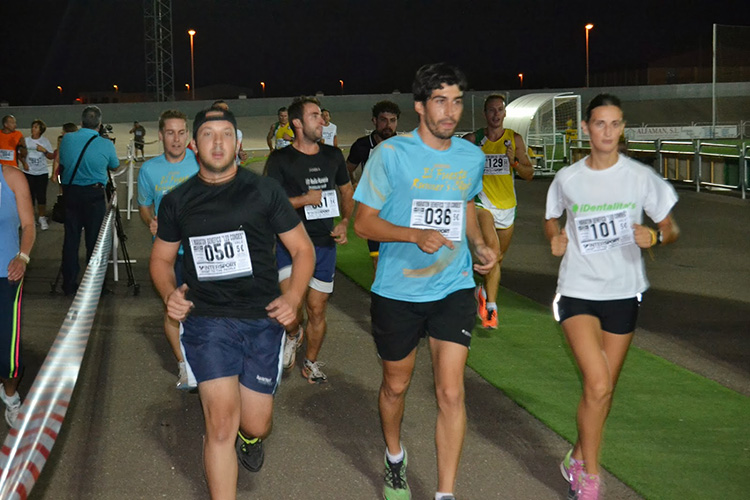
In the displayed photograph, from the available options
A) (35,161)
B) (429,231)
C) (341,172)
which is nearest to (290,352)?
(341,172)

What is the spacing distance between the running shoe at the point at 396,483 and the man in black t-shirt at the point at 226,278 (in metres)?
0.79

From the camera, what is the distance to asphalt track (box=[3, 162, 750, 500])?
523cm

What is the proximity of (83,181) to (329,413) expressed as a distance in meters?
5.97

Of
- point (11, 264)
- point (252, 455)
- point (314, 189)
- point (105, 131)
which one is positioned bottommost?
point (252, 455)

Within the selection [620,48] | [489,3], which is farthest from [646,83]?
[489,3]

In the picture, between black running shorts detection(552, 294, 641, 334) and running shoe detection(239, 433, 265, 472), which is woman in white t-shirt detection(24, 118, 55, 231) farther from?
black running shorts detection(552, 294, 641, 334)

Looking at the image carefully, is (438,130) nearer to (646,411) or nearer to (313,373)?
(646,411)

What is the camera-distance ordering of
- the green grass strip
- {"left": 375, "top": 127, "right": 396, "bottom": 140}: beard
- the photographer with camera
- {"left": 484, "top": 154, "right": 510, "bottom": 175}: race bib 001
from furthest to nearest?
the photographer with camera → {"left": 484, "top": 154, "right": 510, "bottom": 175}: race bib 001 → {"left": 375, "top": 127, "right": 396, "bottom": 140}: beard → the green grass strip

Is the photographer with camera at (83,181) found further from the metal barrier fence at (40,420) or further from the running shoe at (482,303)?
the metal barrier fence at (40,420)

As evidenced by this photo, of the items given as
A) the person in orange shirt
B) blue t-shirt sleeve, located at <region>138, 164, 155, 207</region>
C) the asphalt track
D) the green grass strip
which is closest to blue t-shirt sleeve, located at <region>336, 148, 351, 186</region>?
blue t-shirt sleeve, located at <region>138, 164, 155, 207</region>

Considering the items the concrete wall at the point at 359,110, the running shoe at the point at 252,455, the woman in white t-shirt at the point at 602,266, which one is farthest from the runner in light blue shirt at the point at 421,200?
the concrete wall at the point at 359,110

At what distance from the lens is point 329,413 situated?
6629 millimetres

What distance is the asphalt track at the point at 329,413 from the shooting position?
523cm

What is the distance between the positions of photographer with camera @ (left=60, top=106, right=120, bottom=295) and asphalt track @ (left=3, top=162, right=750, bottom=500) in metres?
0.59
